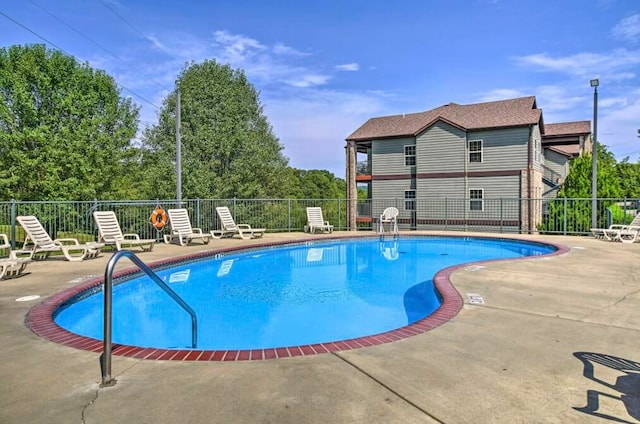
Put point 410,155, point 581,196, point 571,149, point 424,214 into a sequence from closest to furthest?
point 581,196, point 424,214, point 410,155, point 571,149

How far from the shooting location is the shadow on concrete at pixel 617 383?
2.41m

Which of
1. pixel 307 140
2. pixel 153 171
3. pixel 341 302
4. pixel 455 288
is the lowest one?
pixel 341 302

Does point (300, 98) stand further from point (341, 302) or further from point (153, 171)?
point (341, 302)

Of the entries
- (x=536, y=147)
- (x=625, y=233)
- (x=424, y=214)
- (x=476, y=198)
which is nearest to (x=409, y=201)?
(x=424, y=214)

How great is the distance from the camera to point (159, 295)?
7273 millimetres

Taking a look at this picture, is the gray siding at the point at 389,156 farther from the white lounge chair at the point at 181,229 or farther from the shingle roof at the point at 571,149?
the white lounge chair at the point at 181,229

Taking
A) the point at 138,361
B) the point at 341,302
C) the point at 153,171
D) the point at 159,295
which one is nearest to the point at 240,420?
the point at 138,361

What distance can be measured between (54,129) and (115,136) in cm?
285

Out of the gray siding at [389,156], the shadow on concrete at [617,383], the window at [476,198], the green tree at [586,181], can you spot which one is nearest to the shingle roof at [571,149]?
the green tree at [586,181]

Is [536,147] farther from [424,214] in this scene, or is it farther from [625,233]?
[625,233]

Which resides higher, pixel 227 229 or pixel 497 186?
pixel 497 186

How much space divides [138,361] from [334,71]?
21.2 m

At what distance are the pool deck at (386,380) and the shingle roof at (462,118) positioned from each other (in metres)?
18.1

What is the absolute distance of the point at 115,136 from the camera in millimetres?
22844
